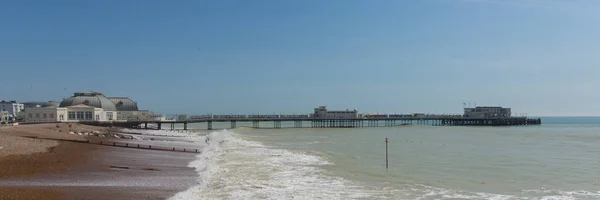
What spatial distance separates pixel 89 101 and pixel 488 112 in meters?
84.8

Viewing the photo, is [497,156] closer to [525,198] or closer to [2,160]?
[525,198]

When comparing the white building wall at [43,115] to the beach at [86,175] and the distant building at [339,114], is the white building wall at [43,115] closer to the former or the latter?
the distant building at [339,114]

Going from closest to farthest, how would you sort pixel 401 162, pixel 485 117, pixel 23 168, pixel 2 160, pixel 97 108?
pixel 23 168, pixel 2 160, pixel 401 162, pixel 97 108, pixel 485 117

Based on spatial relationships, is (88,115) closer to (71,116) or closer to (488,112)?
(71,116)

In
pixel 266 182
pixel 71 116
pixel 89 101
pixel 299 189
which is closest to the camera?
pixel 299 189

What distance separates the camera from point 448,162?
83.0ft

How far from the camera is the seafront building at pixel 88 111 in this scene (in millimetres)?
75500

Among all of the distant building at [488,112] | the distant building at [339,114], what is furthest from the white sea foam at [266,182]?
the distant building at [488,112]

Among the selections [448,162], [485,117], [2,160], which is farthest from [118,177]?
[485,117]

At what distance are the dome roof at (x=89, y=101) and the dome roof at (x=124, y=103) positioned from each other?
7.83m

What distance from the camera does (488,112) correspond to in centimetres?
11519

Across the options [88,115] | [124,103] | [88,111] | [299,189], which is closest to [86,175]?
[299,189]

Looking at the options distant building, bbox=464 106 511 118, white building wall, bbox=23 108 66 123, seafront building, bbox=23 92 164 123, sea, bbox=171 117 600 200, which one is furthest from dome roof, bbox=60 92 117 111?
distant building, bbox=464 106 511 118

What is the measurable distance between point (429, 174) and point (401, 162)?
15.5 ft
